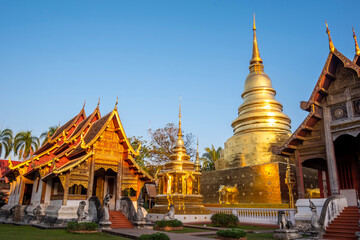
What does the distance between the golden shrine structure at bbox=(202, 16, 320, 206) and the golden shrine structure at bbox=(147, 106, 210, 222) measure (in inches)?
163

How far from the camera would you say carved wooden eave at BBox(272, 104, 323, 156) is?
13.0 meters

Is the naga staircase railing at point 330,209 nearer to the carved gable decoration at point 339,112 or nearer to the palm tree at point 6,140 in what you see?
the carved gable decoration at point 339,112

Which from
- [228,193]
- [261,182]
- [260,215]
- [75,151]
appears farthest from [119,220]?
[261,182]

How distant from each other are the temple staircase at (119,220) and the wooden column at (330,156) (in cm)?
939

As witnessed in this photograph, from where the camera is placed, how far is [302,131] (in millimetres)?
13297

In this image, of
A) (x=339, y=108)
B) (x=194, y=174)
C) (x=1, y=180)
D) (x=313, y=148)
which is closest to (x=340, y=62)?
(x=339, y=108)

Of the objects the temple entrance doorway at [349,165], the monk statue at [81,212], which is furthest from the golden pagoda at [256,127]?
the monk statue at [81,212]

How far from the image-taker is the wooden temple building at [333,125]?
12.1 m

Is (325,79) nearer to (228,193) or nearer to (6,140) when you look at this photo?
(228,193)

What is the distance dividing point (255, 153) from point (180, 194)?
7.73 metres

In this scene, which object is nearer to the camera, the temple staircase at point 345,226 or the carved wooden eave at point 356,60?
the temple staircase at point 345,226

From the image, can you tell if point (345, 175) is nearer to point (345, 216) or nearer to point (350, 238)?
point (345, 216)

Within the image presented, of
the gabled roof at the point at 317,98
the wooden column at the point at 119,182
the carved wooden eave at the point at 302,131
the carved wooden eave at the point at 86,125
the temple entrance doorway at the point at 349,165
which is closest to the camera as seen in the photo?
the gabled roof at the point at 317,98

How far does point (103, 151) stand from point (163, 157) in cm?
2072
